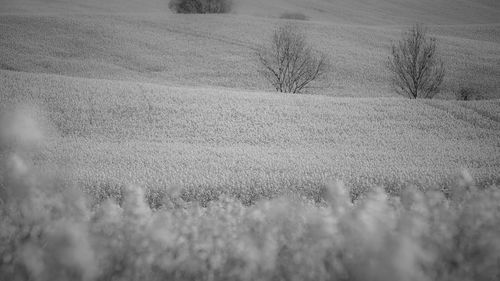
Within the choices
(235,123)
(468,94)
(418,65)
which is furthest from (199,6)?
(235,123)

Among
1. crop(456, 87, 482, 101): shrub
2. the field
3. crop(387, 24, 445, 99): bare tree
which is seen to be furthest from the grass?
crop(456, 87, 482, 101): shrub

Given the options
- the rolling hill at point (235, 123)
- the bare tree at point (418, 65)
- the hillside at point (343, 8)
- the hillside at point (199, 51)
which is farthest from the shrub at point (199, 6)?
the bare tree at point (418, 65)

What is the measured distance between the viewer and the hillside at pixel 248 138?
8352mm

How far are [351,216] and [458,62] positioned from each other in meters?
31.5

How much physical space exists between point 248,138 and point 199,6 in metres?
40.2

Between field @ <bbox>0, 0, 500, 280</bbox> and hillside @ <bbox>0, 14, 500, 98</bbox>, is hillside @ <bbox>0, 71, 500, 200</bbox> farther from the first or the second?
hillside @ <bbox>0, 14, 500, 98</bbox>

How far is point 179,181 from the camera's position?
7.93 meters

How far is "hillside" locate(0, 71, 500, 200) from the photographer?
8352 mm

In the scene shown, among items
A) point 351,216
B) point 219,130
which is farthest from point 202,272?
point 219,130

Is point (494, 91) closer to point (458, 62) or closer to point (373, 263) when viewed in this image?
point (458, 62)

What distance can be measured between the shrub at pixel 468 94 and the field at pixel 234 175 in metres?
0.77

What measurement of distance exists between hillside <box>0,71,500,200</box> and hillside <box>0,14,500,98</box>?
36.1 feet

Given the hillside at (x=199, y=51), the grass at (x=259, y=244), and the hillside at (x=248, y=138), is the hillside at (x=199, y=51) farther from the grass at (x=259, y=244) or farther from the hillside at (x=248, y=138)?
the grass at (x=259, y=244)

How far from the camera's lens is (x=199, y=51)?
3212 centimetres
